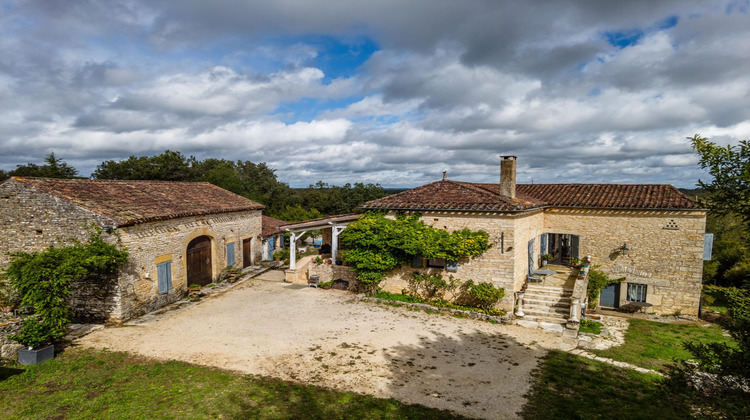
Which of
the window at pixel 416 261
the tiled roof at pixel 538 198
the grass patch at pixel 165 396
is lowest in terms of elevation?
the grass patch at pixel 165 396

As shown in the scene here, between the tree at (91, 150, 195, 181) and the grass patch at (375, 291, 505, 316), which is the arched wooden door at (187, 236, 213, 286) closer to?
the grass patch at (375, 291, 505, 316)

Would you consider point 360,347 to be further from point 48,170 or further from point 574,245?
point 48,170

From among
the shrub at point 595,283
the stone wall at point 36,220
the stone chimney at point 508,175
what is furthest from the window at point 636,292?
the stone wall at point 36,220

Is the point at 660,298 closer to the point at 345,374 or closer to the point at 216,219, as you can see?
the point at 345,374

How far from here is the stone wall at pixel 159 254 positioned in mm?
13180

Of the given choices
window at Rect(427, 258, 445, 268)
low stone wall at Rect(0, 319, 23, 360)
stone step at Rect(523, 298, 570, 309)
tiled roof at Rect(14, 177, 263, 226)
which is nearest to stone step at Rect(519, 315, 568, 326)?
stone step at Rect(523, 298, 570, 309)

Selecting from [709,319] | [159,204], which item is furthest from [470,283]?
[159,204]

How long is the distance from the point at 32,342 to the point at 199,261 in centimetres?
860

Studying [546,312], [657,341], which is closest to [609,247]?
[657,341]

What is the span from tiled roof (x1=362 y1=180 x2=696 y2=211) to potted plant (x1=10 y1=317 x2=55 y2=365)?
11531 millimetres

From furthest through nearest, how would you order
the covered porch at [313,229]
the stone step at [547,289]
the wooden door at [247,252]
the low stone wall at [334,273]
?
the wooden door at [247,252], the covered porch at [313,229], the low stone wall at [334,273], the stone step at [547,289]

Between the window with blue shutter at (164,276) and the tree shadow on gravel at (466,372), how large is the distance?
993 centimetres

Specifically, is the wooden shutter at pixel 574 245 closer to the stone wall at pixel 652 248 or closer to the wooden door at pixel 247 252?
the stone wall at pixel 652 248

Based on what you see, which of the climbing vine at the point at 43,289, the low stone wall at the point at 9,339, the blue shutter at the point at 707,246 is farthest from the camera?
the blue shutter at the point at 707,246
